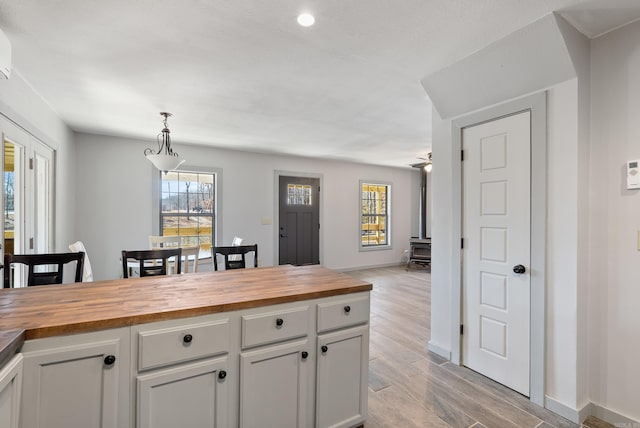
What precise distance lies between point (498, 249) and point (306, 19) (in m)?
2.16

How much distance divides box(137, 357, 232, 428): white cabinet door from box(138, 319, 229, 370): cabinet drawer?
0.05 meters

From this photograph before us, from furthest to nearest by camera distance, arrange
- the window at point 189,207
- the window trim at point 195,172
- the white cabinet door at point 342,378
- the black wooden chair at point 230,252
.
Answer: the window at point 189,207 → the window trim at point 195,172 → the black wooden chair at point 230,252 → the white cabinet door at point 342,378

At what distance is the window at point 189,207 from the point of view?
512 centimetres

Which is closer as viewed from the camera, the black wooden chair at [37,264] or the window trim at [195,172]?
the black wooden chair at [37,264]

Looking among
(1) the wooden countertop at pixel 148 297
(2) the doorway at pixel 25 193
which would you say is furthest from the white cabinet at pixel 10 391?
(2) the doorway at pixel 25 193

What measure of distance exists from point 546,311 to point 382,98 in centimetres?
229

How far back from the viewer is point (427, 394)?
229 cm

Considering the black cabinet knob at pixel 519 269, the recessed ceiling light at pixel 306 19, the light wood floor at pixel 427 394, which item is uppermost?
the recessed ceiling light at pixel 306 19

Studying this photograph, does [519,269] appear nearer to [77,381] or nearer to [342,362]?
[342,362]

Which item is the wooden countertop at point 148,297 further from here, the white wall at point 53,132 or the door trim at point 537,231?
the white wall at point 53,132

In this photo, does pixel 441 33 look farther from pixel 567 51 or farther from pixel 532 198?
pixel 532 198

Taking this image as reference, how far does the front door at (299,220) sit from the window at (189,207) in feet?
4.45

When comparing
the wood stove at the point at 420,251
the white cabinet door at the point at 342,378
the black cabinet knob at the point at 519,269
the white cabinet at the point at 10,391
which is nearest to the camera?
the white cabinet at the point at 10,391

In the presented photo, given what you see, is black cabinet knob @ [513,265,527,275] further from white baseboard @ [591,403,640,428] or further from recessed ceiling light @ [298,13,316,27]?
recessed ceiling light @ [298,13,316,27]
